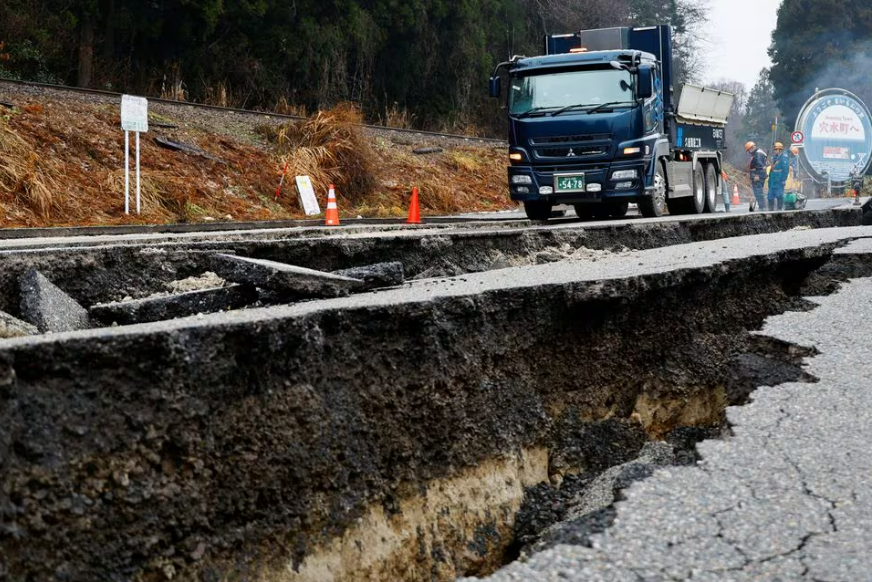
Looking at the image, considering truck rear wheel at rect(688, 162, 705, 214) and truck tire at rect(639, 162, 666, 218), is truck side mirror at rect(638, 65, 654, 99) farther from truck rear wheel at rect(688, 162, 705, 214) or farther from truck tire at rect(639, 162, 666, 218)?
truck rear wheel at rect(688, 162, 705, 214)

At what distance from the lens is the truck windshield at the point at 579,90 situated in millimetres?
13023

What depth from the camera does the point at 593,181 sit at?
13.0 m

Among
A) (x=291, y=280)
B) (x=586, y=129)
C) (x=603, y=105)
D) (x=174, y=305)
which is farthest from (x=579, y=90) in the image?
(x=174, y=305)

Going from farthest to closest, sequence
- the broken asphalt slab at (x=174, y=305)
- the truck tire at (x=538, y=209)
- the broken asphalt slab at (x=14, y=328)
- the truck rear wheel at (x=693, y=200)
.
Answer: the truck rear wheel at (x=693, y=200) → the truck tire at (x=538, y=209) → the broken asphalt slab at (x=174, y=305) → the broken asphalt slab at (x=14, y=328)

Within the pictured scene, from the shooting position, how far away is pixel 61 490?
103 inches

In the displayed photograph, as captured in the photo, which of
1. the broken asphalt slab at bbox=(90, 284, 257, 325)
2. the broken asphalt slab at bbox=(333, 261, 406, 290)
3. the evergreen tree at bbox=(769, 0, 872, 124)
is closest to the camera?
the broken asphalt slab at bbox=(90, 284, 257, 325)

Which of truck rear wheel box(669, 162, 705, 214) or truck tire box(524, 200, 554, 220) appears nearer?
truck tire box(524, 200, 554, 220)

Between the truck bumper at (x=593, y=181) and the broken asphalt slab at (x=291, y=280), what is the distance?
8.87 m

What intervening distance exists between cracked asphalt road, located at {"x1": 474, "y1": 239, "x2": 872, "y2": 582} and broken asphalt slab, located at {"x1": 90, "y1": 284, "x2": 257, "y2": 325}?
7.32 feet

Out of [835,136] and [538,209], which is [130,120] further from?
[835,136]

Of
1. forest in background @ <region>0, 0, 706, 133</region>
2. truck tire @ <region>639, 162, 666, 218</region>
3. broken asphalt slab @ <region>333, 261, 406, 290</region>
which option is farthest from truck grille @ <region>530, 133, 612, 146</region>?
forest in background @ <region>0, 0, 706, 133</region>

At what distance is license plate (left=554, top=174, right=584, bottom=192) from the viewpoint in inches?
512

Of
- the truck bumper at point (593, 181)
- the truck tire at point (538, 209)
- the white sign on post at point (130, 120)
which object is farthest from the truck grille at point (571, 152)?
the white sign on post at point (130, 120)

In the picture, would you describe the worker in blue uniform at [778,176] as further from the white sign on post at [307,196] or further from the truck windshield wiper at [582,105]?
the white sign on post at [307,196]
